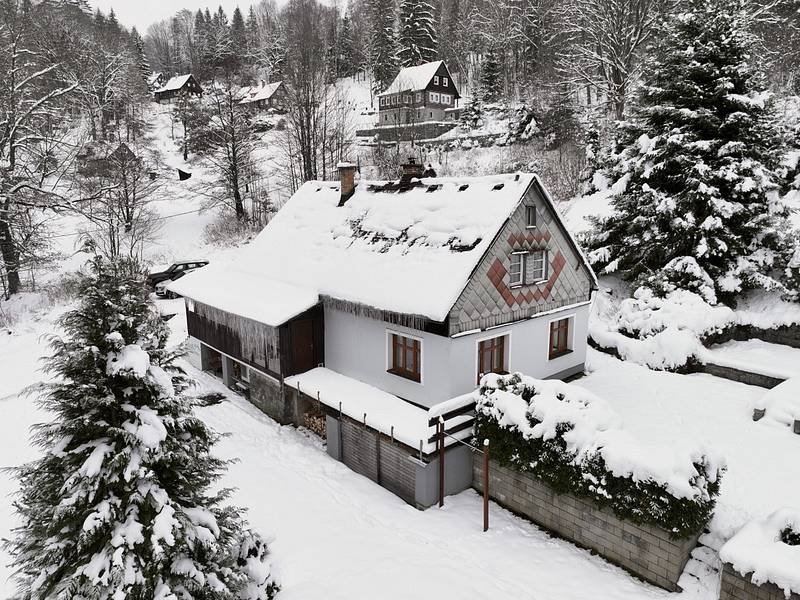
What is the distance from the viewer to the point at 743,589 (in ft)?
28.4

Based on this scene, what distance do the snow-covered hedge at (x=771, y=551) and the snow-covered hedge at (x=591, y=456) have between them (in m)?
0.69

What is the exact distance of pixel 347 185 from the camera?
1936 cm

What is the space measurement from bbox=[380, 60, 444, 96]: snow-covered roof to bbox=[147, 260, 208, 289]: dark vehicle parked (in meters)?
31.6

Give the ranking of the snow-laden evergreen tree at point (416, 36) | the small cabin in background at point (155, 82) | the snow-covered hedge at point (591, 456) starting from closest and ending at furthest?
the snow-covered hedge at point (591, 456) < the snow-laden evergreen tree at point (416, 36) < the small cabin in background at point (155, 82)

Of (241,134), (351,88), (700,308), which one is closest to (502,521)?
(700,308)

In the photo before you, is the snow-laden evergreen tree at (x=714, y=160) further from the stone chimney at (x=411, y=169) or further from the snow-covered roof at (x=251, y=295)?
the snow-covered roof at (x=251, y=295)

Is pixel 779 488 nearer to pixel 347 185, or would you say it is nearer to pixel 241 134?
pixel 347 185

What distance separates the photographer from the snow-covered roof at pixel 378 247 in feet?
45.9

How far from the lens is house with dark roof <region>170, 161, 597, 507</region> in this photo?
13.5 metres

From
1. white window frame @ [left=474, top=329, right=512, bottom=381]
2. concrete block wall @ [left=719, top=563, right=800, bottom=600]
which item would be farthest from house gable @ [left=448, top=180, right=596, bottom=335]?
concrete block wall @ [left=719, top=563, right=800, bottom=600]

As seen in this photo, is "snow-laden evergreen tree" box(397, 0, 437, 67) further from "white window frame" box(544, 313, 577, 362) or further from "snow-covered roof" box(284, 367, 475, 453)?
"snow-covered roof" box(284, 367, 475, 453)

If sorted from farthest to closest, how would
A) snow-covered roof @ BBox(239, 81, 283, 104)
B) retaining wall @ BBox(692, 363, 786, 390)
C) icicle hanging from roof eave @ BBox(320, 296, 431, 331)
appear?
snow-covered roof @ BBox(239, 81, 283, 104), retaining wall @ BBox(692, 363, 786, 390), icicle hanging from roof eave @ BBox(320, 296, 431, 331)

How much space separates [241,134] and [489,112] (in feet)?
81.6

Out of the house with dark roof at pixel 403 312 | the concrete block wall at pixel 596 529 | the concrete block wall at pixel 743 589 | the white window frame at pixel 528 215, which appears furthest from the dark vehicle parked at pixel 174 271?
the concrete block wall at pixel 743 589
